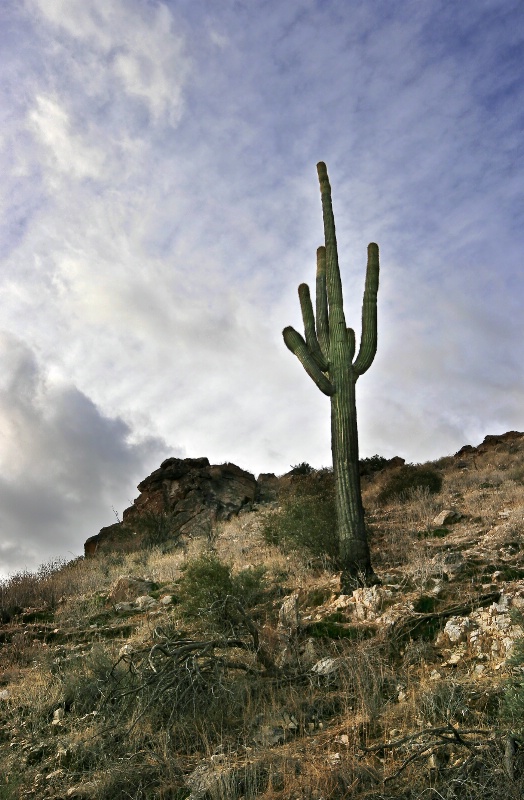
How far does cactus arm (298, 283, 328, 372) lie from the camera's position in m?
11.0

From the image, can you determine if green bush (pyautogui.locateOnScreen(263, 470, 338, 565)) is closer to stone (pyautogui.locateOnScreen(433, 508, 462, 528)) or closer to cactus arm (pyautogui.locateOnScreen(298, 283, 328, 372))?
stone (pyautogui.locateOnScreen(433, 508, 462, 528))

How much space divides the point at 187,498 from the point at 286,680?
15.0 metres

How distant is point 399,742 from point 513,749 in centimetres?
79

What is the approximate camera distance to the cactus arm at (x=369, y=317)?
11.0 metres

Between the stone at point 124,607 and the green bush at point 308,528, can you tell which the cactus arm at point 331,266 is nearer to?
the green bush at point 308,528

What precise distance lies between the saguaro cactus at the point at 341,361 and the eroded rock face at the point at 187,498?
28.4 feet

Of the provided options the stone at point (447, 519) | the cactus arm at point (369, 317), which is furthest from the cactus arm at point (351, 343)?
the stone at point (447, 519)

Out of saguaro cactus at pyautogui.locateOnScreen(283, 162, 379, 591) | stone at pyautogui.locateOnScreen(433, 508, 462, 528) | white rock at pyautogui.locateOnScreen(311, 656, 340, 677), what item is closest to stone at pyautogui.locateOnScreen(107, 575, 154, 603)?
saguaro cactus at pyautogui.locateOnScreen(283, 162, 379, 591)

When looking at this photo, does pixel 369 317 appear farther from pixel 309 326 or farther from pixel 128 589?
pixel 128 589

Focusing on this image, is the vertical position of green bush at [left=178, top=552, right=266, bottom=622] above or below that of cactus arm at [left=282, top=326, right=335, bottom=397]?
below

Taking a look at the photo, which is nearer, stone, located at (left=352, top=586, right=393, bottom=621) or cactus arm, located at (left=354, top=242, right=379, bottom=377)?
stone, located at (left=352, top=586, right=393, bottom=621)

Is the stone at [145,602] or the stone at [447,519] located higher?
the stone at [447,519]

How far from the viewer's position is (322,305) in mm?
11703

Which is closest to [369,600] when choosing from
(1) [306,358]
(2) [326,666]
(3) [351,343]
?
(2) [326,666]
